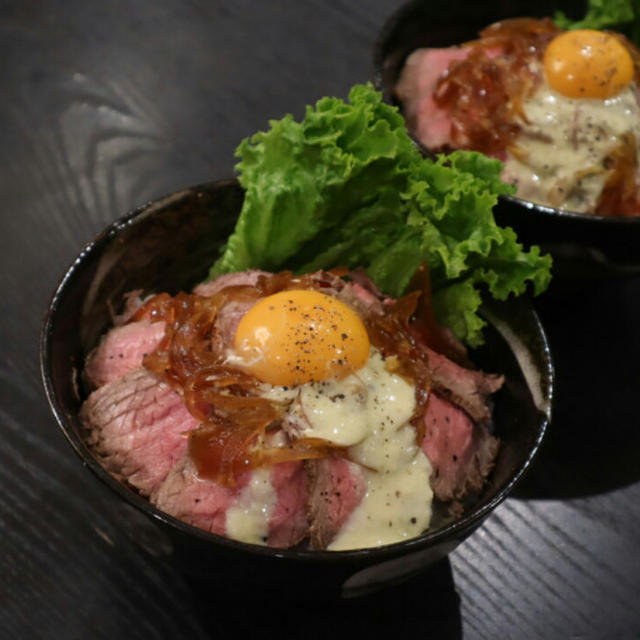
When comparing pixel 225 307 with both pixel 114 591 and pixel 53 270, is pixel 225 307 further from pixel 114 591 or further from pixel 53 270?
pixel 53 270

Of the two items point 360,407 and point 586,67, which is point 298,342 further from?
point 586,67

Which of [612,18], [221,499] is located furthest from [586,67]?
[221,499]

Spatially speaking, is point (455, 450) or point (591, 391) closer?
point (455, 450)

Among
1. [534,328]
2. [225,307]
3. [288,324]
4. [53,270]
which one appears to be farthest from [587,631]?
[53,270]

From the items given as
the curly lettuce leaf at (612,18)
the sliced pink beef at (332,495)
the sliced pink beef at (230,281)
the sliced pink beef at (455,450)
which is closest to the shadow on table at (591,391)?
the sliced pink beef at (455,450)

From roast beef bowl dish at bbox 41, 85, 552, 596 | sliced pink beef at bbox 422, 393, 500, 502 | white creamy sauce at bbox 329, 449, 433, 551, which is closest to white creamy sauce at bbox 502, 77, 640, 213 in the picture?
roast beef bowl dish at bbox 41, 85, 552, 596

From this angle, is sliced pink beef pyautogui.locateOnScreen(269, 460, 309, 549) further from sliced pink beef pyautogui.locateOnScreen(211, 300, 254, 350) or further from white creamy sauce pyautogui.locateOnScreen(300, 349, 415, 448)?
sliced pink beef pyautogui.locateOnScreen(211, 300, 254, 350)
